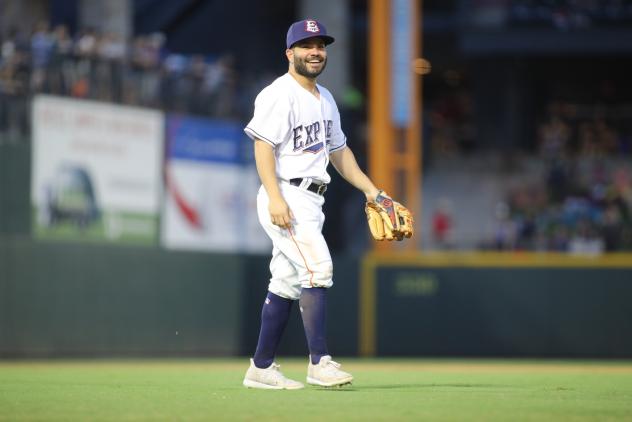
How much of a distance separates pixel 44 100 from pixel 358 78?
19187mm

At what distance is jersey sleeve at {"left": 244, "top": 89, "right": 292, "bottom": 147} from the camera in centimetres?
720

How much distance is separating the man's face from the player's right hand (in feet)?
2.63

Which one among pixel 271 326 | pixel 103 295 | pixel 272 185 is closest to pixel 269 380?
pixel 271 326

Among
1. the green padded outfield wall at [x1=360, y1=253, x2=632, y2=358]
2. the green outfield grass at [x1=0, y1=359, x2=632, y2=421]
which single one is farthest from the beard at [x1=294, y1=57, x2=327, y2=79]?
the green padded outfield wall at [x1=360, y1=253, x2=632, y2=358]

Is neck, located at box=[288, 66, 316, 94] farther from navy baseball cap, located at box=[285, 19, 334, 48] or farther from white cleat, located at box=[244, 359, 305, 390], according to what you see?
white cleat, located at box=[244, 359, 305, 390]

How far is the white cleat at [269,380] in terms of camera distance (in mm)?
7270

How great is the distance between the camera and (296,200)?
286 inches

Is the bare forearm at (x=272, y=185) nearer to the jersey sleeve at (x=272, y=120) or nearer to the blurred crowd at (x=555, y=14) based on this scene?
the jersey sleeve at (x=272, y=120)

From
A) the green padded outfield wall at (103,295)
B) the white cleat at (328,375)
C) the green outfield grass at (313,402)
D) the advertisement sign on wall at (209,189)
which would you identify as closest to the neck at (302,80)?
the white cleat at (328,375)

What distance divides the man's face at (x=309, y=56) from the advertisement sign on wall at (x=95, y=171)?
9.35 metres

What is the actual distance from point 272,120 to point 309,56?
1.46 ft

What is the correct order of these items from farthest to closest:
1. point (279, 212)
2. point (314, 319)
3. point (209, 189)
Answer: point (209, 189) → point (314, 319) → point (279, 212)

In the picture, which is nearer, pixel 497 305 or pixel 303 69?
pixel 303 69

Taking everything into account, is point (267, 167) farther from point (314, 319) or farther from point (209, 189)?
point (209, 189)
